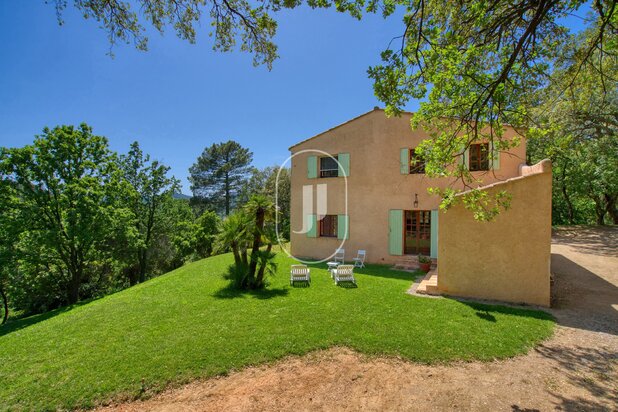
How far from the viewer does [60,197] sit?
13211mm

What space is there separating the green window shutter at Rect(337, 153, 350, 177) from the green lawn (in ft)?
22.3

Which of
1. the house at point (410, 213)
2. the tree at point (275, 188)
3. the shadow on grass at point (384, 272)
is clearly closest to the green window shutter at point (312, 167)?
the house at point (410, 213)

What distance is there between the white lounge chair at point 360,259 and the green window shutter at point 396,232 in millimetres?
1359

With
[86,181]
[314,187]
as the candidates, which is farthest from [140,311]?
[86,181]

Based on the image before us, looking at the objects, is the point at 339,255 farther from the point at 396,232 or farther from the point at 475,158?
the point at 475,158

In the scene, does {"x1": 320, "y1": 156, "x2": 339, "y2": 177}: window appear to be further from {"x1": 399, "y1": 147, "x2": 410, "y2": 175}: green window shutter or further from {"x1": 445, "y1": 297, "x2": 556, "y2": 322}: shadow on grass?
{"x1": 445, "y1": 297, "x2": 556, "y2": 322}: shadow on grass

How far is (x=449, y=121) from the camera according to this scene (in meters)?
6.40

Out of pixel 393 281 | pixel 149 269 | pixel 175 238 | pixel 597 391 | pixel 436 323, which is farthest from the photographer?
pixel 149 269

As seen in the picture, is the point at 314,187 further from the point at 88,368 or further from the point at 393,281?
the point at 88,368

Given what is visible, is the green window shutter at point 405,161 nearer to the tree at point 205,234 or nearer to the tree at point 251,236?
the tree at point 251,236

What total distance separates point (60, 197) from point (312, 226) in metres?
12.8

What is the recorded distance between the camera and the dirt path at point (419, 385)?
3895mm

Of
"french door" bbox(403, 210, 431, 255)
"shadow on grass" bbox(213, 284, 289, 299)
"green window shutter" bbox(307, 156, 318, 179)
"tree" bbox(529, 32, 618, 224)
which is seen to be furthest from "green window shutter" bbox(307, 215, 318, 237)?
"tree" bbox(529, 32, 618, 224)

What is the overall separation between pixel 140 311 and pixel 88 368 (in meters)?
2.96
